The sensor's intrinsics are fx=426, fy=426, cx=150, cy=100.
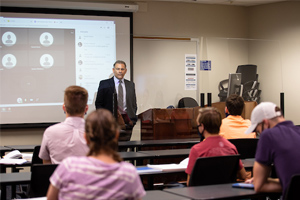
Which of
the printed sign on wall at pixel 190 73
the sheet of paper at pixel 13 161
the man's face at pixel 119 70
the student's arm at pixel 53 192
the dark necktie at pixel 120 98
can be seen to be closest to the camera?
the student's arm at pixel 53 192

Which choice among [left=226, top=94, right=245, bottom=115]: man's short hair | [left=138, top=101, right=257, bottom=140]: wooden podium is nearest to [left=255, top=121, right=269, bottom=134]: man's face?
[left=226, top=94, right=245, bottom=115]: man's short hair

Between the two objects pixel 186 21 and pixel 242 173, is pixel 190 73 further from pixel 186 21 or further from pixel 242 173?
pixel 242 173

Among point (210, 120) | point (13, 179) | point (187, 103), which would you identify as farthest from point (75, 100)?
point (187, 103)

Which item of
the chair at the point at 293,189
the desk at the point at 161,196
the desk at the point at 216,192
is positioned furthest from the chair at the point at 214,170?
the chair at the point at 293,189

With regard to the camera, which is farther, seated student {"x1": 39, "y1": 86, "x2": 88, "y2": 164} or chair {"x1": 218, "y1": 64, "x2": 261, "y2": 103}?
chair {"x1": 218, "y1": 64, "x2": 261, "y2": 103}

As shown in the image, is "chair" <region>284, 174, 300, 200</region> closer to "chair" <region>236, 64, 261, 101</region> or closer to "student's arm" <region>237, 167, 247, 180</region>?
"student's arm" <region>237, 167, 247, 180</region>

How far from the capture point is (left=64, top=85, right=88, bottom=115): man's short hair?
9.98ft

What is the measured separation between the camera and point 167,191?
2648 millimetres

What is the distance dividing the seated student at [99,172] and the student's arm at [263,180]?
94 centimetres

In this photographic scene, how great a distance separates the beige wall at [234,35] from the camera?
23.0ft

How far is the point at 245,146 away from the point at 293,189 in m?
1.70

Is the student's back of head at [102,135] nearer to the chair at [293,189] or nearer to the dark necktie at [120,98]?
the chair at [293,189]

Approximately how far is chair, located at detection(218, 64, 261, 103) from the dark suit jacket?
4.73 ft

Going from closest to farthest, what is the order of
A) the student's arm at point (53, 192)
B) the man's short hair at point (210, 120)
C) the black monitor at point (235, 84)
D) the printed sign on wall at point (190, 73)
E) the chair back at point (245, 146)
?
the student's arm at point (53, 192) → the man's short hair at point (210, 120) → the chair back at point (245, 146) → the black monitor at point (235, 84) → the printed sign on wall at point (190, 73)
